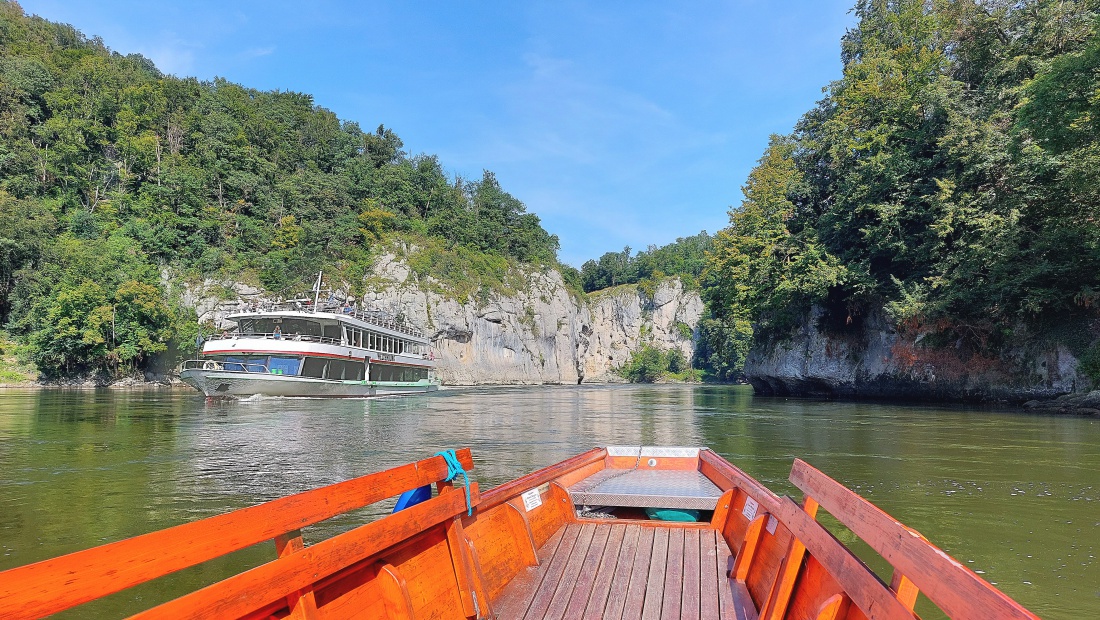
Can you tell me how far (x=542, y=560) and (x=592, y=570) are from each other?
43 centimetres

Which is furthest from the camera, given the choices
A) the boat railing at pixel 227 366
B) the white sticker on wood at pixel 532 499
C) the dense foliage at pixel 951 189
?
the boat railing at pixel 227 366

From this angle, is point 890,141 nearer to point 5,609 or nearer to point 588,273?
point 5,609

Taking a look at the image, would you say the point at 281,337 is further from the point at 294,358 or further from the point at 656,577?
the point at 656,577

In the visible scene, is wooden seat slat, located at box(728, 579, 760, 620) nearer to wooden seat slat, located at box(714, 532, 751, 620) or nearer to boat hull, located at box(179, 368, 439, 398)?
wooden seat slat, located at box(714, 532, 751, 620)

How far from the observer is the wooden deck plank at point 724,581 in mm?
3941

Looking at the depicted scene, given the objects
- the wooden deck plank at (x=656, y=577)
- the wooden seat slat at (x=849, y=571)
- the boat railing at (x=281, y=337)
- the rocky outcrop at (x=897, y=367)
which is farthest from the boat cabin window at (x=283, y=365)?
the rocky outcrop at (x=897, y=367)

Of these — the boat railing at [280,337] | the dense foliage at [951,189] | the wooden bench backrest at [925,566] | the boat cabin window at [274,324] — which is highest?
the dense foliage at [951,189]

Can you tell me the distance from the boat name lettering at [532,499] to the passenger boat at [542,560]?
0.02 m

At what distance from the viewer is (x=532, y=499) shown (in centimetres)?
524

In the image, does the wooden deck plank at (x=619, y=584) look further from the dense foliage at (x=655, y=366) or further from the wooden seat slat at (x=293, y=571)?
the dense foliage at (x=655, y=366)

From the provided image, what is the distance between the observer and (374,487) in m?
3.17

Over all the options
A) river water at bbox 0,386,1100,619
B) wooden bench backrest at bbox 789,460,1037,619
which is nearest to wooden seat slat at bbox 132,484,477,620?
wooden bench backrest at bbox 789,460,1037,619

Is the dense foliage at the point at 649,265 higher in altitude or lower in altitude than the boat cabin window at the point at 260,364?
higher

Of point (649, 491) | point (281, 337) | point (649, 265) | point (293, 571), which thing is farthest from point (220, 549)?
point (649, 265)
